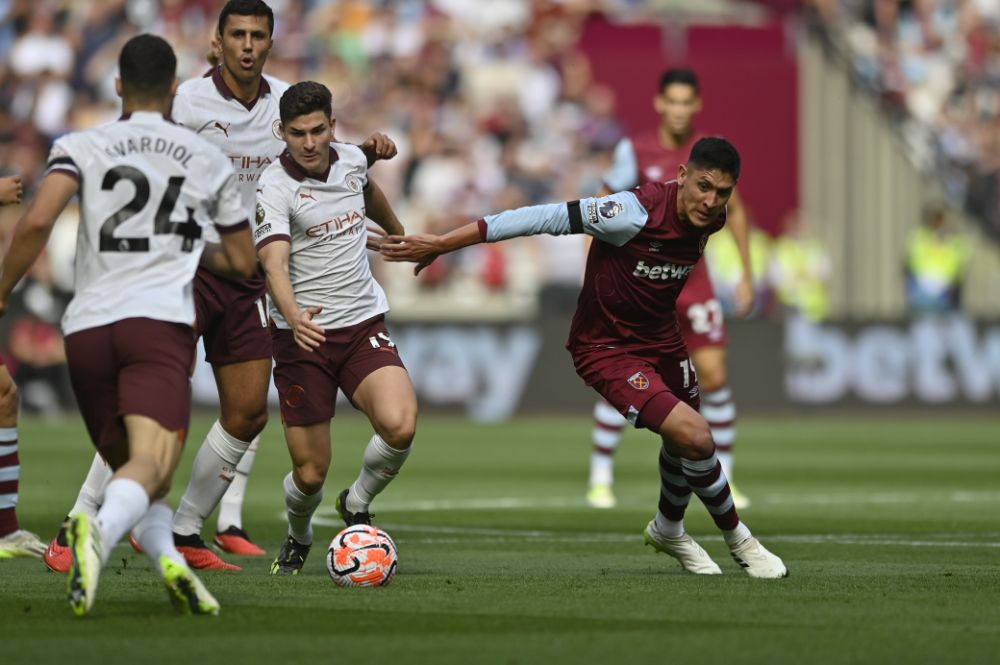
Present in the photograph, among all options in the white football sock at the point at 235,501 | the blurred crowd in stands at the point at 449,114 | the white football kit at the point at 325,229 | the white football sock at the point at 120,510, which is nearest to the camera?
the white football sock at the point at 120,510

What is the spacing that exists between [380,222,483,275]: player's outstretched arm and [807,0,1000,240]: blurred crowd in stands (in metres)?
21.4

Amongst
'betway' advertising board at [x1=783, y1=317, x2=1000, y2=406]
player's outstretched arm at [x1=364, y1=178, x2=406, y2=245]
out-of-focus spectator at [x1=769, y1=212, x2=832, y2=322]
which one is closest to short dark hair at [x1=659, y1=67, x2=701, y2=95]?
player's outstretched arm at [x1=364, y1=178, x2=406, y2=245]

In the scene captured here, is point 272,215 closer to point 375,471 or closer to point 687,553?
point 375,471

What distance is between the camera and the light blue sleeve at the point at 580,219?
8195 mm

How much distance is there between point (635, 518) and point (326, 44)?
1564cm

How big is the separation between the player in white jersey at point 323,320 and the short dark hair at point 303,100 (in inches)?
0.4

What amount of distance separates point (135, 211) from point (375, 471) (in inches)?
94.7

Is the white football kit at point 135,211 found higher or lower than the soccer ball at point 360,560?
higher

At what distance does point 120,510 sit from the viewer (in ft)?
21.0

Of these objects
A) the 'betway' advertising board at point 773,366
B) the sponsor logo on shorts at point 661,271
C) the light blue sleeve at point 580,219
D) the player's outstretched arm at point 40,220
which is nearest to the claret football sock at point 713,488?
the sponsor logo on shorts at point 661,271

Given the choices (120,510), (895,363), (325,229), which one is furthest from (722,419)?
(895,363)

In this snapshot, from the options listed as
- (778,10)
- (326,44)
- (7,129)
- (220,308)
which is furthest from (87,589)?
(778,10)

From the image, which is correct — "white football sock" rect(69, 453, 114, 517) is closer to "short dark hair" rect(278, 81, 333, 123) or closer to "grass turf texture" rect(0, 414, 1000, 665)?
"grass turf texture" rect(0, 414, 1000, 665)

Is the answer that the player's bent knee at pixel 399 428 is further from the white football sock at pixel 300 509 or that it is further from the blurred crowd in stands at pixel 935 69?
the blurred crowd in stands at pixel 935 69
